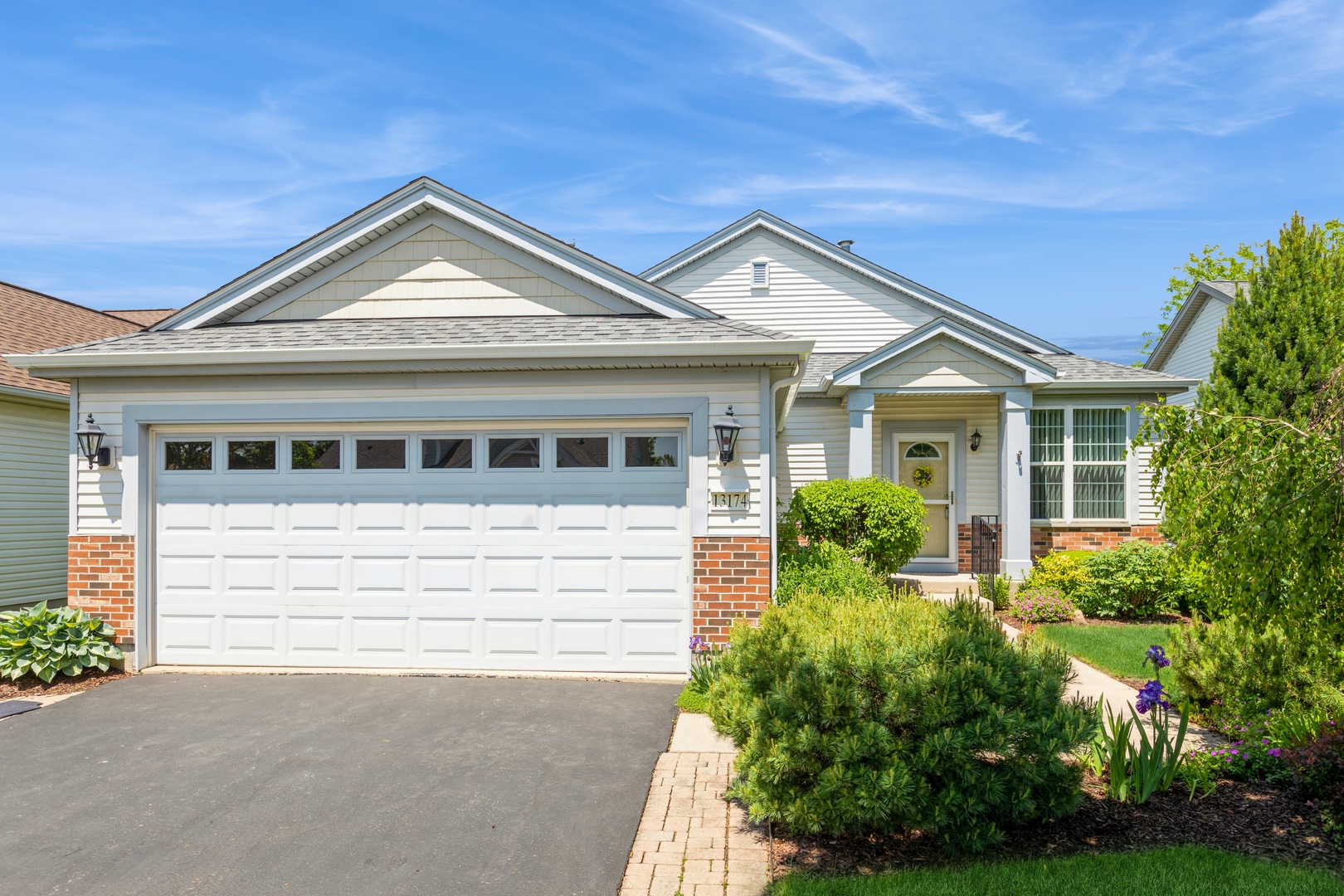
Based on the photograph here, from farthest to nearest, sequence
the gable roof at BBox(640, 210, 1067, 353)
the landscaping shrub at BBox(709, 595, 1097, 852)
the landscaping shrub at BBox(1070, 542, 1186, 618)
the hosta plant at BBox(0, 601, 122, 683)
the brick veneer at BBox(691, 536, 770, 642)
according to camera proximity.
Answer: the gable roof at BBox(640, 210, 1067, 353), the landscaping shrub at BBox(1070, 542, 1186, 618), the hosta plant at BBox(0, 601, 122, 683), the brick veneer at BBox(691, 536, 770, 642), the landscaping shrub at BBox(709, 595, 1097, 852)

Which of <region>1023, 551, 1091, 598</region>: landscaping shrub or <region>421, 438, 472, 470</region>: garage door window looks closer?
<region>421, 438, 472, 470</region>: garage door window

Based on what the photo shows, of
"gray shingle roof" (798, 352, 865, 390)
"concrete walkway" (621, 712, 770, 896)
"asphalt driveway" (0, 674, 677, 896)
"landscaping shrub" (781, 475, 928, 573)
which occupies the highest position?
"gray shingle roof" (798, 352, 865, 390)

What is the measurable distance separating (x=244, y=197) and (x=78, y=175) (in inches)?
103

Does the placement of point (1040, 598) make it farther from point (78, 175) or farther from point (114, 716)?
point (78, 175)

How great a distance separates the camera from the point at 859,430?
45.5 ft

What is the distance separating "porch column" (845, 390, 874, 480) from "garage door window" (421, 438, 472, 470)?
23.9ft

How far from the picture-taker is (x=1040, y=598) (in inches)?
445

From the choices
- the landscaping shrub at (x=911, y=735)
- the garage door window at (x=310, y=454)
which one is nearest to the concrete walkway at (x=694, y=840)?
the landscaping shrub at (x=911, y=735)

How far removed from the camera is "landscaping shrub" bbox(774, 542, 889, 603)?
334 inches

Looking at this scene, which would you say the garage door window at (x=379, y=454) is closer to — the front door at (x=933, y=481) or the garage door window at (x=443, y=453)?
the garage door window at (x=443, y=453)

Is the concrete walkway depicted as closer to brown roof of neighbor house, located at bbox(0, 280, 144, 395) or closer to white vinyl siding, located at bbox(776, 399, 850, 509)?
white vinyl siding, located at bbox(776, 399, 850, 509)

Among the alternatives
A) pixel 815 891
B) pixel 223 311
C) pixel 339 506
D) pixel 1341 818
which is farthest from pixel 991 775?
pixel 223 311

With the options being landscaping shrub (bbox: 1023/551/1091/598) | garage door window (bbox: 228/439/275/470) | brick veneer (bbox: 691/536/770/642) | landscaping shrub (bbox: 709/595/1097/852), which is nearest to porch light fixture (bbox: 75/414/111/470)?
garage door window (bbox: 228/439/275/470)

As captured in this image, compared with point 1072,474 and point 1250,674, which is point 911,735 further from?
point 1072,474
